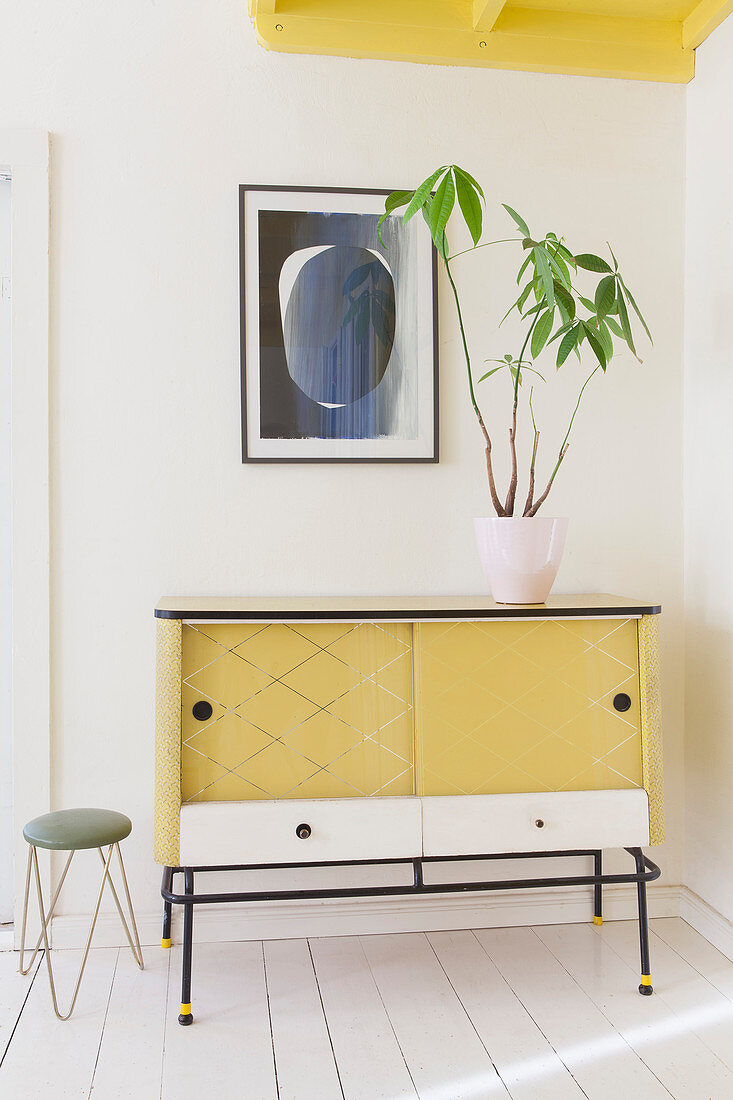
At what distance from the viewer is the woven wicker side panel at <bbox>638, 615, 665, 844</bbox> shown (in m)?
1.93

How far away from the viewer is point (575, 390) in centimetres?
231

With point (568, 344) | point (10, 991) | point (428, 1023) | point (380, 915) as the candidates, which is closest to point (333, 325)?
point (568, 344)

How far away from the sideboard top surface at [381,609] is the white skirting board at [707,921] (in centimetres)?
85

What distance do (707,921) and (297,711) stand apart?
122 cm

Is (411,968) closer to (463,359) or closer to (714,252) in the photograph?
(463,359)

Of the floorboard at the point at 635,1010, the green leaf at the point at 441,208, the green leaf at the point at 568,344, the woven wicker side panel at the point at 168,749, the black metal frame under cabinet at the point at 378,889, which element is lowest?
the floorboard at the point at 635,1010

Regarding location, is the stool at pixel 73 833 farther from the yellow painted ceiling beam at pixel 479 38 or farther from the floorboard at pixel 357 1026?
the yellow painted ceiling beam at pixel 479 38

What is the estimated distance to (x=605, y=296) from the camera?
1.93 m

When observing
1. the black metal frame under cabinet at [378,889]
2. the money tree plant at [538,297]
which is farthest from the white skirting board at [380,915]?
the money tree plant at [538,297]

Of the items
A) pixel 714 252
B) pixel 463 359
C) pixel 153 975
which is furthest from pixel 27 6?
pixel 153 975

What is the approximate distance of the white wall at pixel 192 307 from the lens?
2152 mm

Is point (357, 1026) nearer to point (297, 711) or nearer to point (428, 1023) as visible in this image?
point (428, 1023)

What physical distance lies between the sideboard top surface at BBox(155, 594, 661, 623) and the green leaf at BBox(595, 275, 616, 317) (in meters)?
0.64

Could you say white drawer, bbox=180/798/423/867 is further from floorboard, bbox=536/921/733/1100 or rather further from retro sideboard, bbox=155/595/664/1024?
floorboard, bbox=536/921/733/1100
